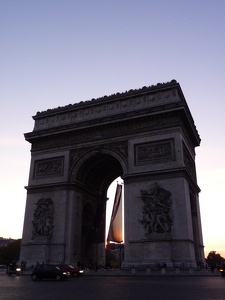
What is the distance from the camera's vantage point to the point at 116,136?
3102 centimetres

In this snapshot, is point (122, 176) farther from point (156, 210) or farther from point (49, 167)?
point (49, 167)

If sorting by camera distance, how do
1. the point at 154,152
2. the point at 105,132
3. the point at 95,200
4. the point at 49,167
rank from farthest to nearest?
1. the point at 95,200
2. the point at 49,167
3. the point at 105,132
4. the point at 154,152

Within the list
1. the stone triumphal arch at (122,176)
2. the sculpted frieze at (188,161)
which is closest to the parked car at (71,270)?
the stone triumphal arch at (122,176)

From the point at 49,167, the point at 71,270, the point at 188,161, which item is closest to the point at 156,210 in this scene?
the point at 188,161

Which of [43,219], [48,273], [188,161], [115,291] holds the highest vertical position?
[188,161]

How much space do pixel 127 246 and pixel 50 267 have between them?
8.73 meters

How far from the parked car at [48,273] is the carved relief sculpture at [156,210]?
9.13 meters

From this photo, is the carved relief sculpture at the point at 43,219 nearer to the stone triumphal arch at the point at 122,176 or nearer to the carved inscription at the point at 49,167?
the stone triumphal arch at the point at 122,176

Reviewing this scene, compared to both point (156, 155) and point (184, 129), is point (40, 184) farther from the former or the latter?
point (184, 129)

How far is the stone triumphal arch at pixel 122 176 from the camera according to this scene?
2598 centimetres

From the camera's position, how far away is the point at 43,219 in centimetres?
3056

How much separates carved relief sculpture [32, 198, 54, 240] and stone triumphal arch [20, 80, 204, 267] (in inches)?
3.7

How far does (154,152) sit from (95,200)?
11012mm

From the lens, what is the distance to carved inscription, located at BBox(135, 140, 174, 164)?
2820cm
